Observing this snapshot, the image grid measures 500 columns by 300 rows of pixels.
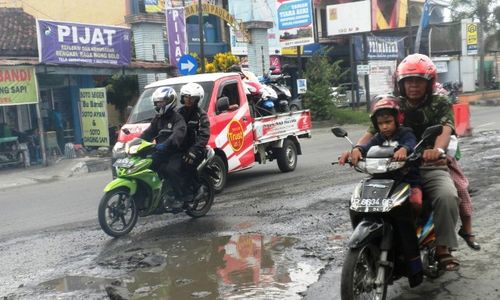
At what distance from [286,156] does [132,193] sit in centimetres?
524

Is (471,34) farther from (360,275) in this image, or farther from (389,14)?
(360,275)

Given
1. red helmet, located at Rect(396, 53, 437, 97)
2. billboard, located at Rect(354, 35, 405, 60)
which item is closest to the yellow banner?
billboard, located at Rect(354, 35, 405, 60)

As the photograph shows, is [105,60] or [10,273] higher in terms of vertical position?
[105,60]

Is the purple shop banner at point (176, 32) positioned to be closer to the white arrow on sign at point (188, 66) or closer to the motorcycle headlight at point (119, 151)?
the white arrow on sign at point (188, 66)

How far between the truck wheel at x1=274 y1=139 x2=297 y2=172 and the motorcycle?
7.60m

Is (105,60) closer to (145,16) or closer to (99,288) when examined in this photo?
(145,16)

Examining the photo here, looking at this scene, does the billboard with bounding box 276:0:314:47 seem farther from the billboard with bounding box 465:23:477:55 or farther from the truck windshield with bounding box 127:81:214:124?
the billboard with bounding box 465:23:477:55

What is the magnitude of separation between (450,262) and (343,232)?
224 centimetres

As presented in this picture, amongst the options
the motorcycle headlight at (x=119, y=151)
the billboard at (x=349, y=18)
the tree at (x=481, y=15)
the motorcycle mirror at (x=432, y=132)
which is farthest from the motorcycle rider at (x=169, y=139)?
the tree at (x=481, y=15)

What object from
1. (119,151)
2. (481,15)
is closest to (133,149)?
(119,151)

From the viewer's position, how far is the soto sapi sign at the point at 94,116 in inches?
703

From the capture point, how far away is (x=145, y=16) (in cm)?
2109

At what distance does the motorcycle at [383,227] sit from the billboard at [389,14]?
2900 cm

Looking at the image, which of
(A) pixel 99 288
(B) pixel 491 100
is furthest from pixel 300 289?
(B) pixel 491 100
